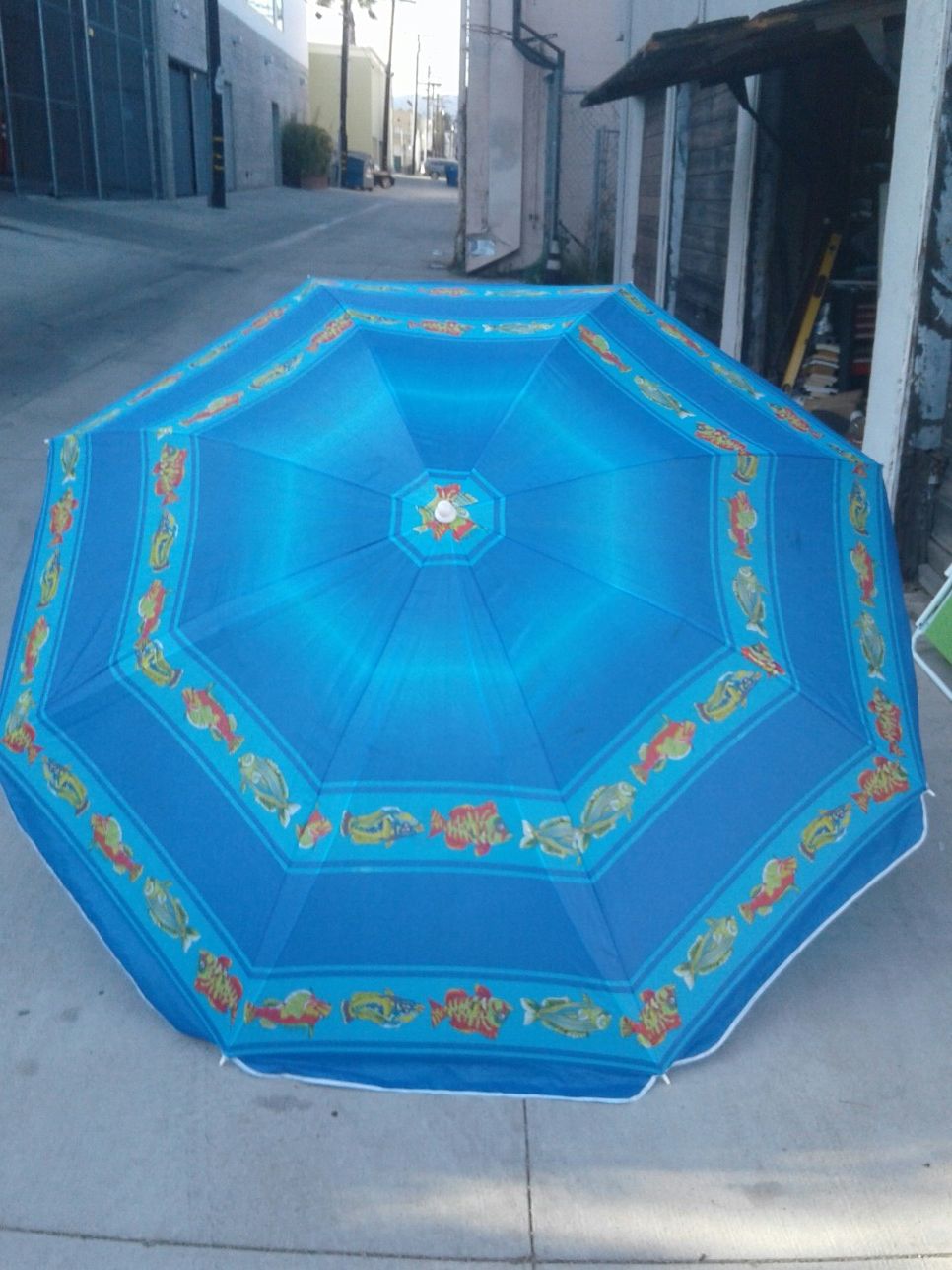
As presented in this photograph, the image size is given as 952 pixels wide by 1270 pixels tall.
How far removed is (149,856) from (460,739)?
662 millimetres

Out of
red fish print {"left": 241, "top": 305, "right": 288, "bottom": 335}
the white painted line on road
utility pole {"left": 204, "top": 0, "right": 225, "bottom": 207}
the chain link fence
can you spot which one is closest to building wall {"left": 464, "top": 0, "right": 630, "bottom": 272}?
the chain link fence

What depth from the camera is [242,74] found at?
3503 centimetres

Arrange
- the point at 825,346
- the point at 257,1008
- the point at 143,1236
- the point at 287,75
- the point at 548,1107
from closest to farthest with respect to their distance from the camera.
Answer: the point at 143,1236 → the point at 257,1008 → the point at 548,1107 → the point at 825,346 → the point at 287,75

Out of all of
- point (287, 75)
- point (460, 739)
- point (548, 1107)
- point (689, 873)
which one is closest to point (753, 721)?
point (689, 873)

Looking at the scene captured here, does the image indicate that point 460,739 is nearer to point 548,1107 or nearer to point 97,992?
point 548,1107

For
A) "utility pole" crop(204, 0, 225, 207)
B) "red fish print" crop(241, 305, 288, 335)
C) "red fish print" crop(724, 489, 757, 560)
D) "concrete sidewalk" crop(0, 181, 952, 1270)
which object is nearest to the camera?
"concrete sidewalk" crop(0, 181, 952, 1270)

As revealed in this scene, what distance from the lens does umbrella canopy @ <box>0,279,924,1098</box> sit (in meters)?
2.46

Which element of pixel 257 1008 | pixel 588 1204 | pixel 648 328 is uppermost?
pixel 648 328

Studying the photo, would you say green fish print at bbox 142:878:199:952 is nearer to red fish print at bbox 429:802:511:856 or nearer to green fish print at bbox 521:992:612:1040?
red fish print at bbox 429:802:511:856

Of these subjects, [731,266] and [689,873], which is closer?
[689,873]

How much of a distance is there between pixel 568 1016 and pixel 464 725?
1.89ft

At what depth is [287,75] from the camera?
42.9 m

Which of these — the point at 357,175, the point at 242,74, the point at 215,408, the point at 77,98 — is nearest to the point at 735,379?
A: the point at 215,408

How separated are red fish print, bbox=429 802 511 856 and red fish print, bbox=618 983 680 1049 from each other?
40 centimetres
